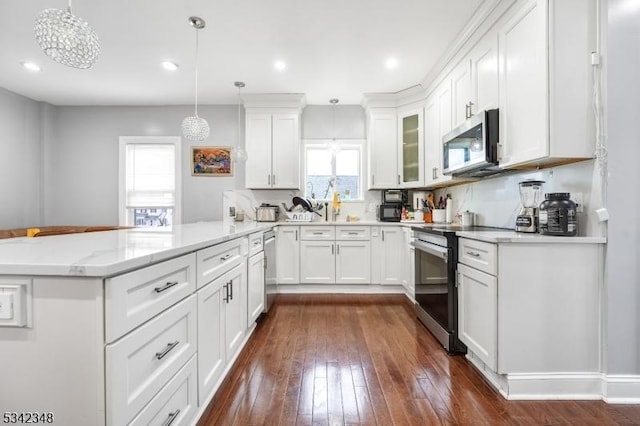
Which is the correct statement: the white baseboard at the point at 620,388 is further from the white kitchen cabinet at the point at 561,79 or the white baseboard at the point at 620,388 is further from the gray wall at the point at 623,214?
the white kitchen cabinet at the point at 561,79

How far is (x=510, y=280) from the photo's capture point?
1.73 meters

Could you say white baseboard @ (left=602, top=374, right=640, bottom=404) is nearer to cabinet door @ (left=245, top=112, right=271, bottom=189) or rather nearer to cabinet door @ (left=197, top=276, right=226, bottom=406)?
cabinet door @ (left=197, top=276, right=226, bottom=406)

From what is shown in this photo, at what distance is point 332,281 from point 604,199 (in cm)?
274

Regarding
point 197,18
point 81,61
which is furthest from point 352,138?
point 81,61

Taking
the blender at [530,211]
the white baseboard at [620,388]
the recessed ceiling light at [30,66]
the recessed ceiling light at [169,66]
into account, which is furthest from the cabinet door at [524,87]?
the recessed ceiling light at [30,66]

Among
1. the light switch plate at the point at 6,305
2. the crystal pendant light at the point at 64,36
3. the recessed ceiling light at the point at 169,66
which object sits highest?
the recessed ceiling light at the point at 169,66

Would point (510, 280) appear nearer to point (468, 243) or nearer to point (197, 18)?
point (468, 243)

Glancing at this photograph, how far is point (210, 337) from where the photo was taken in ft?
5.20

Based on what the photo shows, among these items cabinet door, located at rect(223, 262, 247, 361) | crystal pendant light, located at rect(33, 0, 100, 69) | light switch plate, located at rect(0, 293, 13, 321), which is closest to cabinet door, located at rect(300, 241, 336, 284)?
cabinet door, located at rect(223, 262, 247, 361)

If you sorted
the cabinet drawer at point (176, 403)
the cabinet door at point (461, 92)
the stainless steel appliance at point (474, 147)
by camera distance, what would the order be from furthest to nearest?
1. the cabinet door at point (461, 92)
2. the stainless steel appliance at point (474, 147)
3. the cabinet drawer at point (176, 403)

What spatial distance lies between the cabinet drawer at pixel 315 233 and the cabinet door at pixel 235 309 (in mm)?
1526

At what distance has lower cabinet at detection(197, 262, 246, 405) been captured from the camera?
58.1 inches

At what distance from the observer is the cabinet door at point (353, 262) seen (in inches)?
150

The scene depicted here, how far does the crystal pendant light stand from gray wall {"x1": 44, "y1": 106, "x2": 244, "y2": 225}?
3076 mm
